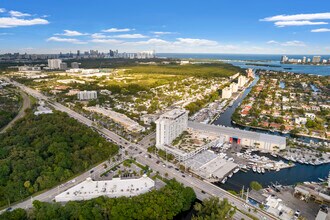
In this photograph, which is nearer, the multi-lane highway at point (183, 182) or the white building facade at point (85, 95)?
the multi-lane highway at point (183, 182)

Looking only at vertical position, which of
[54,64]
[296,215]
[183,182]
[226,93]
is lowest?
[296,215]

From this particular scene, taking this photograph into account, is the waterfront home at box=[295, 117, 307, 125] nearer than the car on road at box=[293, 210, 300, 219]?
No

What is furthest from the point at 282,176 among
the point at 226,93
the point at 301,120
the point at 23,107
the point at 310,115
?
the point at 23,107

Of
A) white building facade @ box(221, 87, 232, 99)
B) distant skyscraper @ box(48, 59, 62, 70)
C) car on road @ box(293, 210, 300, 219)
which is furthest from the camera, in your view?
distant skyscraper @ box(48, 59, 62, 70)

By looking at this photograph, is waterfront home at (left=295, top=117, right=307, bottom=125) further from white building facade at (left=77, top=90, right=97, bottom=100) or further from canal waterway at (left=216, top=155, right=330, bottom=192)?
white building facade at (left=77, top=90, right=97, bottom=100)

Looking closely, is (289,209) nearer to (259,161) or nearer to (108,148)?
(259,161)

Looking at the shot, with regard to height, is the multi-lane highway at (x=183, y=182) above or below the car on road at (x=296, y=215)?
above

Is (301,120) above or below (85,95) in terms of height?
below

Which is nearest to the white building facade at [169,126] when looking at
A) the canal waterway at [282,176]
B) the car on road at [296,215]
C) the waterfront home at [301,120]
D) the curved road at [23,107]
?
the canal waterway at [282,176]

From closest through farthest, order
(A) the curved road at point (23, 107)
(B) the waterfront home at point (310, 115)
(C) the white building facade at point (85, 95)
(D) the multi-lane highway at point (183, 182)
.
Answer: (D) the multi-lane highway at point (183, 182)
(A) the curved road at point (23, 107)
(B) the waterfront home at point (310, 115)
(C) the white building facade at point (85, 95)

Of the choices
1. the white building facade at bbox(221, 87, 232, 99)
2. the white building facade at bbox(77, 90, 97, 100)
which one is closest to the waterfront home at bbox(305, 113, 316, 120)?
the white building facade at bbox(221, 87, 232, 99)

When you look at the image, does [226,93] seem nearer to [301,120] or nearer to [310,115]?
[310,115]

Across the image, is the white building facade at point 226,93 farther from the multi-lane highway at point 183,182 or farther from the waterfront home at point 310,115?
the multi-lane highway at point 183,182
